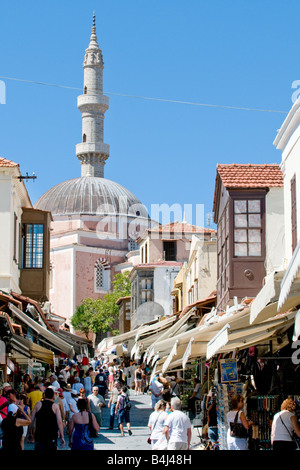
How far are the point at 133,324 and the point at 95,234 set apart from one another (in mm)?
34968

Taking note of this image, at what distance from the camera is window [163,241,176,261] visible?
5356 centimetres

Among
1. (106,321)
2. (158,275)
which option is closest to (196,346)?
(158,275)

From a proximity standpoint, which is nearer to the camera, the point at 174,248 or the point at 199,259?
the point at 199,259

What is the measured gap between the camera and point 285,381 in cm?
1312

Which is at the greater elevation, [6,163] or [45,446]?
[6,163]

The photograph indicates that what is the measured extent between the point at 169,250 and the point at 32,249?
27991mm

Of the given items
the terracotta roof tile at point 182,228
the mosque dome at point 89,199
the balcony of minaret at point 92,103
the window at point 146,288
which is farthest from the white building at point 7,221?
the balcony of minaret at point 92,103

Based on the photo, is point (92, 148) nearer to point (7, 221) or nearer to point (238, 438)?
point (7, 221)

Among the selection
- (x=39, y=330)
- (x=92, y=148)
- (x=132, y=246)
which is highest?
(x=92, y=148)

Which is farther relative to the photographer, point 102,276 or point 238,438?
point 102,276

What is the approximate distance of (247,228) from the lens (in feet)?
64.3

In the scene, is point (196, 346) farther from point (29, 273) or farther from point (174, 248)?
point (174, 248)

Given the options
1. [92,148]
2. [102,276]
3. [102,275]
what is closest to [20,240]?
[102,276]

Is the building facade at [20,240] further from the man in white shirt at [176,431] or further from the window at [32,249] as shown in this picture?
the man in white shirt at [176,431]
